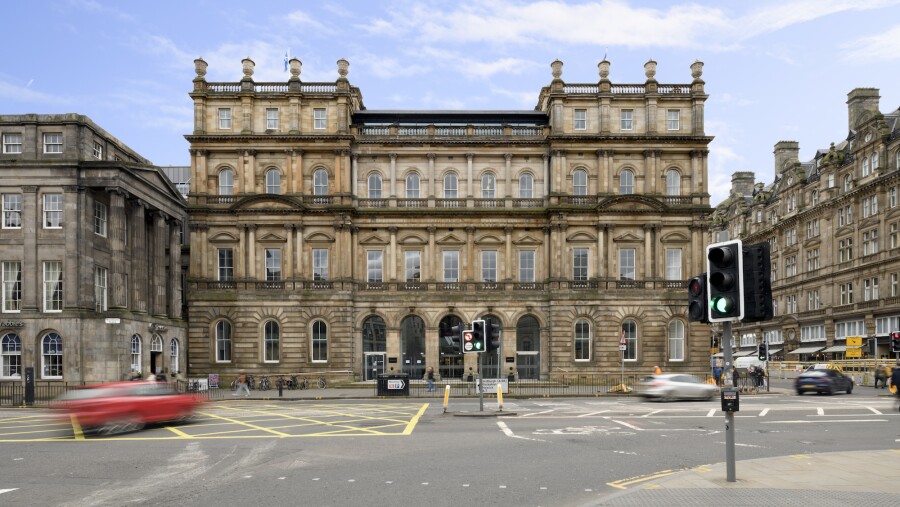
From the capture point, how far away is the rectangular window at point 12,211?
135 feet

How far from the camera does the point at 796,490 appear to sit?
11078mm

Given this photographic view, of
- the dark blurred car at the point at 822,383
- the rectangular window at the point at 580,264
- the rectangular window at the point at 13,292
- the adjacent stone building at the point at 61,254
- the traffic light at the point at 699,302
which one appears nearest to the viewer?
the traffic light at the point at 699,302

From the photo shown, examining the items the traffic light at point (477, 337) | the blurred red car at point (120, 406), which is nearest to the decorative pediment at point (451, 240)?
the traffic light at point (477, 337)

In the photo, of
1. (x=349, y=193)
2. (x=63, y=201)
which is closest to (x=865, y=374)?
(x=349, y=193)

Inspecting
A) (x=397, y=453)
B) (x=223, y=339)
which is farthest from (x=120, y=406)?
(x=223, y=339)

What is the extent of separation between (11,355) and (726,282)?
4128 cm

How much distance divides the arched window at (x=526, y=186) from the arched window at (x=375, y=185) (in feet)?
32.9

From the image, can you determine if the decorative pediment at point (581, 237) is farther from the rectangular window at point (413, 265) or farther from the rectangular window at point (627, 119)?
the rectangular window at point (413, 265)

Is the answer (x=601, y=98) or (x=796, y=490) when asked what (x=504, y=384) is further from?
(x=796, y=490)

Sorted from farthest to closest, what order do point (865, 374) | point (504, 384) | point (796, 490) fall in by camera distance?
point (865, 374) < point (504, 384) < point (796, 490)

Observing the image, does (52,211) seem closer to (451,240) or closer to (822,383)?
(451,240)

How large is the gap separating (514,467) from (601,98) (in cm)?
4078

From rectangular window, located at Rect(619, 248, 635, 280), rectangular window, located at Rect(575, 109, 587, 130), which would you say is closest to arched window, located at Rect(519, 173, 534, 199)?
rectangular window, located at Rect(575, 109, 587, 130)

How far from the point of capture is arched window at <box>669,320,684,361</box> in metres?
51.2
